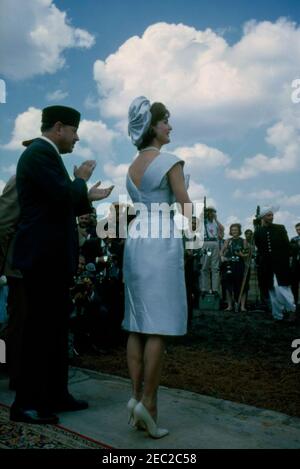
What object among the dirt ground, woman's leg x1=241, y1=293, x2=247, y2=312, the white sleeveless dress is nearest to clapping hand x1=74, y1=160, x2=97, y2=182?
the white sleeveless dress

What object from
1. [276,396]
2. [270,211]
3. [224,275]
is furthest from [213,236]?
[276,396]

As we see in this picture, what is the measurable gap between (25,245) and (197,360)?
293cm

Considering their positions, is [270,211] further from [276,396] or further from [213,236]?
[276,396]

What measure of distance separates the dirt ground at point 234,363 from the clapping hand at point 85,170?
6.60 ft

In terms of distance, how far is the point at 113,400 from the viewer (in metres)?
3.38

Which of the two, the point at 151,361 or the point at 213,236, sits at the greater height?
the point at 213,236

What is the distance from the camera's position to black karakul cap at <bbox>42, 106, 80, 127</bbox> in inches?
120

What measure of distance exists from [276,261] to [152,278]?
5.85m

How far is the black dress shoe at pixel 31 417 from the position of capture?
2807mm

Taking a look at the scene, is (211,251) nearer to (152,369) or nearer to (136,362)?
(136,362)

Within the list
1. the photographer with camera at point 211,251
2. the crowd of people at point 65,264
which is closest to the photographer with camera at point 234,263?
the photographer with camera at point 211,251

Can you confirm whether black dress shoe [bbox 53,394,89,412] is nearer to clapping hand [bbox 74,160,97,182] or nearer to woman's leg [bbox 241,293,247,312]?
clapping hand [bbox 74,160,97,182]

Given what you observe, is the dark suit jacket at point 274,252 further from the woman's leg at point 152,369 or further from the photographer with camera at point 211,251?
the woman's leg at point 152,369

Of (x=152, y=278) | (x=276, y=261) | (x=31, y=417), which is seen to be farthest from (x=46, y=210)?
(x=276, y=261)
